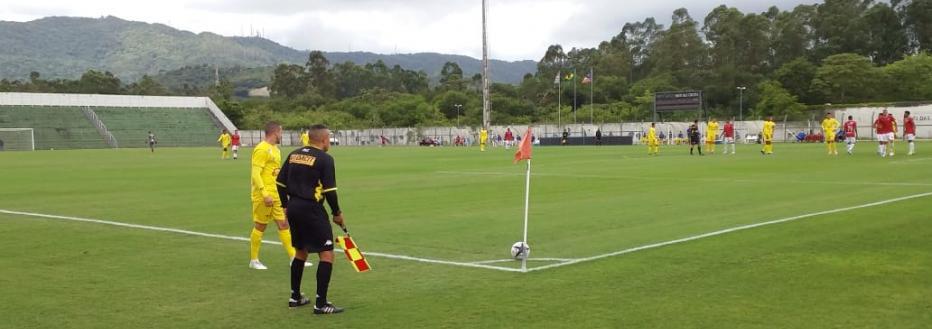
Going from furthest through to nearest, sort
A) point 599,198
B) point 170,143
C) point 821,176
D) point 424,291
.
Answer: point 170,143
point 821,176
point 599,198
point 424,291

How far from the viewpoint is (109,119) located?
102 metres

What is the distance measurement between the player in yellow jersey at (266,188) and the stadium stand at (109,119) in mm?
88949

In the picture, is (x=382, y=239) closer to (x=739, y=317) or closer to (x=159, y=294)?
(x=159, y=294)

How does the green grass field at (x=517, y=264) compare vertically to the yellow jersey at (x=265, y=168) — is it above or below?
below

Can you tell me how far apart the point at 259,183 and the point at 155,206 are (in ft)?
30.8

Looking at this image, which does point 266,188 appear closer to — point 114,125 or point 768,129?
point 768,129

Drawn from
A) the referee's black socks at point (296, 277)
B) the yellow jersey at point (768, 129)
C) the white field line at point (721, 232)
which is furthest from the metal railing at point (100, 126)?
the referee's black socks at point (296, 277)

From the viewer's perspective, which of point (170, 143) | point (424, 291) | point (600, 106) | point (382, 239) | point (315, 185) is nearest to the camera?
point (315, 185)

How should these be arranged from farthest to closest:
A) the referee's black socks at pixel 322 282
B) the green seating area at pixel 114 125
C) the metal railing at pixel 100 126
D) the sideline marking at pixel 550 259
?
the metal railing at pixel 100 126, the green seating area at pixel 114 125, the sideline marking at pixel 550 259, the referee's black socks at pixel 322 282

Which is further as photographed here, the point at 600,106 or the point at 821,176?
the point at 600,106

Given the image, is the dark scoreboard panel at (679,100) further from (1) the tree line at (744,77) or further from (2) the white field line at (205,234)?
(2) the white field line at (205,234)

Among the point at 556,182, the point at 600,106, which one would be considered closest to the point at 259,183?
the point at 556,182

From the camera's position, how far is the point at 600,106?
12044 centimetres

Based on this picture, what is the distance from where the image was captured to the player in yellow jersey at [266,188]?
33.6 ft
